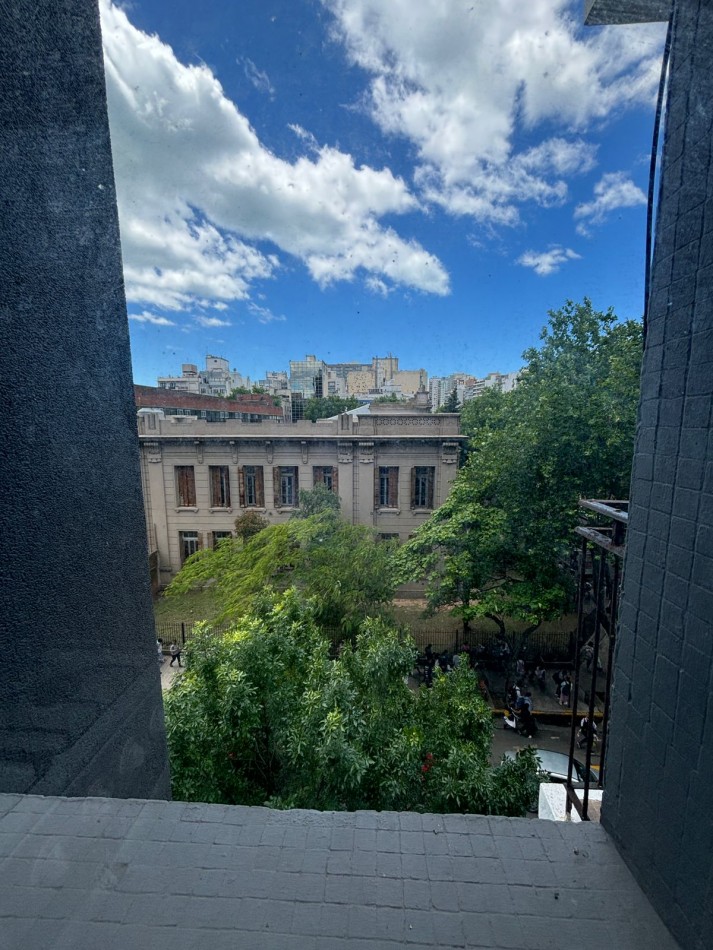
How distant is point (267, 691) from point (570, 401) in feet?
23.1

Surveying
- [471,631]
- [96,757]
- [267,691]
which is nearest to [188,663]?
[267,691]

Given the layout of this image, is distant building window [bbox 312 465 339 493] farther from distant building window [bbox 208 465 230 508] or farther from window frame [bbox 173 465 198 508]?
window frame [bbox 173 465 198 508]

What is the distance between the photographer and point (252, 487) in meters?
12.9

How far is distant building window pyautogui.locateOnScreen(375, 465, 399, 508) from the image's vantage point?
12.9 metres

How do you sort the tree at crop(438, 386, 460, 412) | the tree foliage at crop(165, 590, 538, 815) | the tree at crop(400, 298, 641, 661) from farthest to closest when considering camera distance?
the tree at crop(438, 386, 460, 412) < the tree at crop(400, 298, 641, 661) < the tree foliage at crop(165, 590, 538, 815)

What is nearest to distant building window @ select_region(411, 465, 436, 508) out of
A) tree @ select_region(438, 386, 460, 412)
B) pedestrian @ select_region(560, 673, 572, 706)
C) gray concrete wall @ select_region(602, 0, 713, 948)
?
tree @ select_region(438, 386, 460, 412)

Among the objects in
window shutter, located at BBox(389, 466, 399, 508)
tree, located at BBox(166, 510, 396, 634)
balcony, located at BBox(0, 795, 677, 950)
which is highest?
balcony, located at BBox(0, 795, 677, 950)

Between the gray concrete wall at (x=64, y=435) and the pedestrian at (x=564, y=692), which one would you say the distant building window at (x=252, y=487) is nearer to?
the pedestrian at (x=564, y=692)

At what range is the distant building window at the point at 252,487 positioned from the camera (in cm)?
1281

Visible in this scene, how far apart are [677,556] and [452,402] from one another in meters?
16.1

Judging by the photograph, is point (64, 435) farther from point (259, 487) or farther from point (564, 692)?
point (259, 487)

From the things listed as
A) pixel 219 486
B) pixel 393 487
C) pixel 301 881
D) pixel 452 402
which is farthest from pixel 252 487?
pixel 301 881

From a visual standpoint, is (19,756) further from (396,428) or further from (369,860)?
(396,428)

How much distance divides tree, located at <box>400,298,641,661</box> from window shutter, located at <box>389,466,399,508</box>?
262 centimetres
